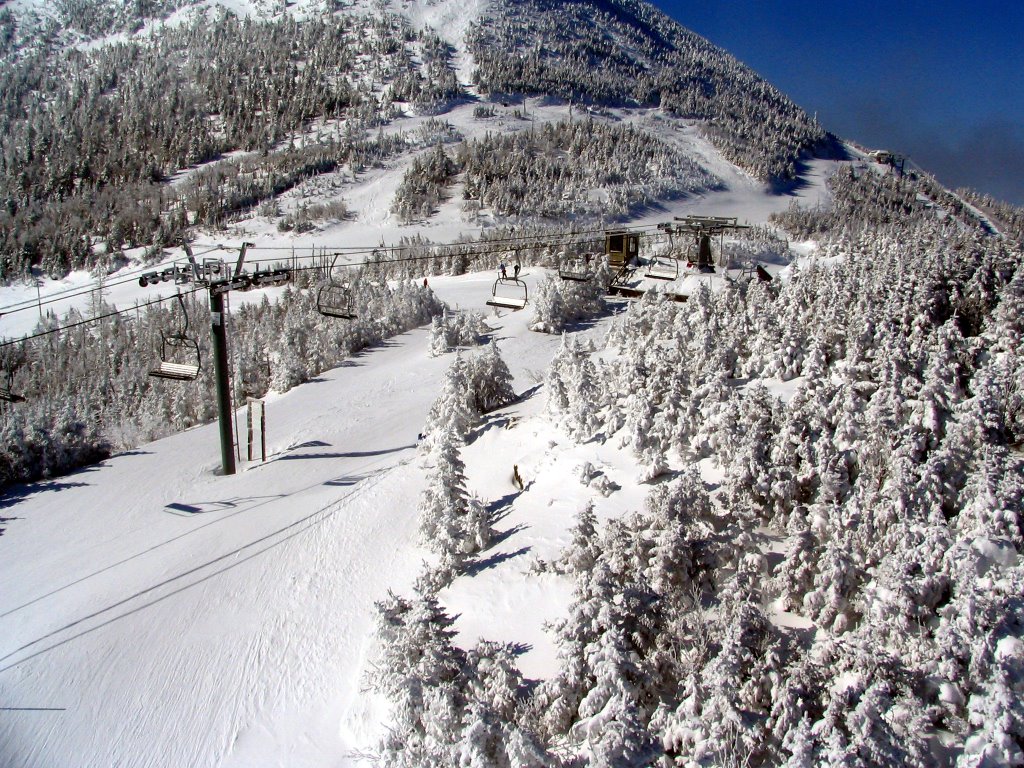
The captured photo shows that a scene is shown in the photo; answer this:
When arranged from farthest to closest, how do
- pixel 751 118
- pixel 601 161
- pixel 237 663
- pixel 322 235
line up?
pixel 751 118
pixel 601 161
pixel 322 235
pixel 237 663

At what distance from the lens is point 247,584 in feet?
46.8

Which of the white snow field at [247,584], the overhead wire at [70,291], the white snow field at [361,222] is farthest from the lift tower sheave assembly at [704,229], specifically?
the white snow field at [361,222]

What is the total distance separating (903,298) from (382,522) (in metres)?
11.6

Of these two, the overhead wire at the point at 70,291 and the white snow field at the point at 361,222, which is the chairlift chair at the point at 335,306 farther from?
the white snow field at the point at 361,222

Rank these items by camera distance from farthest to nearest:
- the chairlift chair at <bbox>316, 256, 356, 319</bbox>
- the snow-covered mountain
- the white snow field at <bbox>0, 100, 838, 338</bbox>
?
1. the white snow field at <bbox>0, 100, 838, 338</bbox>
2. the chairlift chair at <bbox>316, 256, 356, 319</bbox>
3. the snow-covered mountain

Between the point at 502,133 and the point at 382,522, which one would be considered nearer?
the point at 382,522

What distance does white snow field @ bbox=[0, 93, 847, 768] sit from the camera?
10906 millimetres

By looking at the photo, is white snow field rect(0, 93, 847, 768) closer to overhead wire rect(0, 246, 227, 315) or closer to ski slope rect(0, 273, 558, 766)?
ski slope rect(0, 273, 558, 766)

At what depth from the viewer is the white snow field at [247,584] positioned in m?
10.9

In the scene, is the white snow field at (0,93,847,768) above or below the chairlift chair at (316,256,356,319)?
below

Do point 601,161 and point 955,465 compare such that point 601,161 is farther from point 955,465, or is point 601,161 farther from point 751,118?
point 955,465

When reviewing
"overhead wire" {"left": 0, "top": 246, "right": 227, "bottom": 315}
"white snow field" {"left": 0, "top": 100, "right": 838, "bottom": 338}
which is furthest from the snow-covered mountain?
"white snow field" {"left": 0, "top": 100, "right": 838, "bottom": 338}

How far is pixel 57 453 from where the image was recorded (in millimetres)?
21078

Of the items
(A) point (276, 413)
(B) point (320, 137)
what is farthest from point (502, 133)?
(A) point (276, 413)
